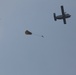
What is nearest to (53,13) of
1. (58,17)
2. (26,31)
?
(58,17)

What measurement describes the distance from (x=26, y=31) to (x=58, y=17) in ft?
24.7

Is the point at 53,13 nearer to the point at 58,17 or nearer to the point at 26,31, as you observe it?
the point at 58,17

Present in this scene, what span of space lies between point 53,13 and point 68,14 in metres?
2.62

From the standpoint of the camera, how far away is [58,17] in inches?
1832

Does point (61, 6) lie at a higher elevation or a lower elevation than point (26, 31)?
higher

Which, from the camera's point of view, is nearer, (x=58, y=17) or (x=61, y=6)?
(x=61, y=6)

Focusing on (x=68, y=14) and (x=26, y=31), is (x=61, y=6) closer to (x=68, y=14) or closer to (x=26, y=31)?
(x=68, y=14)

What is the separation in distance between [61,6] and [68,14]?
2.74m

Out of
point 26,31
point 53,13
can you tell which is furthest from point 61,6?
point 26,31

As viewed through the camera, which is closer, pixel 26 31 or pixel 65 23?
pixel 26 31

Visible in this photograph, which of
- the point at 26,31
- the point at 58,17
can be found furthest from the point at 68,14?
the point at 26,31

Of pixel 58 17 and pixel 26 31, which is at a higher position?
pixel 58 17

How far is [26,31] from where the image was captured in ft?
137

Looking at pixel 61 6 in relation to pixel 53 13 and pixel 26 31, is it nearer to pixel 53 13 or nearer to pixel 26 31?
pixel 53 13
